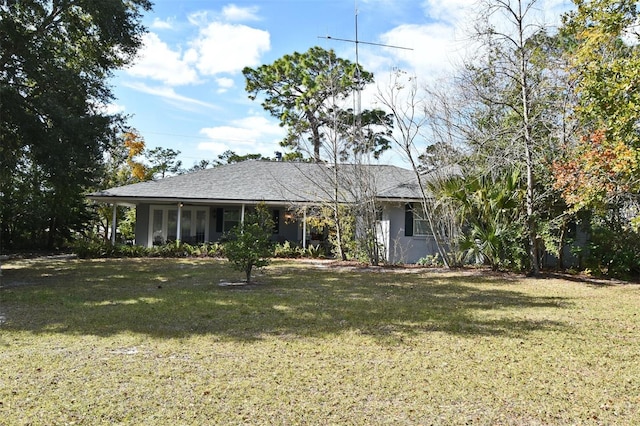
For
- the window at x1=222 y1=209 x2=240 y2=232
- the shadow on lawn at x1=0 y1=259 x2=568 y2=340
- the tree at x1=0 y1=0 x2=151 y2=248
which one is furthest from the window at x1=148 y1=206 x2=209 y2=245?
the shadow on lawn at x1=0 y1=259 x2=568 y2=340

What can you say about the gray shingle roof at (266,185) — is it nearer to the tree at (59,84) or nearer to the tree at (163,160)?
the tree at (59,84)

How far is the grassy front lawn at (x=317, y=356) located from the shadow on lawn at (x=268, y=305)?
0.05 meters

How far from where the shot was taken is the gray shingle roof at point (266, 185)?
58.0 feet

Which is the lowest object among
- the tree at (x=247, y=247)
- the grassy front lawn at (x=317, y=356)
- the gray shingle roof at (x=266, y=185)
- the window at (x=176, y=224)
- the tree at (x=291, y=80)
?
the grassy front lawn at (x=317, y=356)

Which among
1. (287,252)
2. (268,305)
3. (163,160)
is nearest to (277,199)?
(287,252)

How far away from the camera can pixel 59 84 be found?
12.8 m

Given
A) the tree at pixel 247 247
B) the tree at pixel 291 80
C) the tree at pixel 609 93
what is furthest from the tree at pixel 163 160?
the tree at pixel 609 93

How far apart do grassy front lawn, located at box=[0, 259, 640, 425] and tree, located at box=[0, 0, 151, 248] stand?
3898 mm

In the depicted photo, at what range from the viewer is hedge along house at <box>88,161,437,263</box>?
17.6 meters

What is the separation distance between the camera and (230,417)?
3.86m

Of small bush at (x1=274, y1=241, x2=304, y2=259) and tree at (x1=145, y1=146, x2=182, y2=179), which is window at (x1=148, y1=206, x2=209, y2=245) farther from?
tree at (x1=145, y1=146, x2=182, y2=179)

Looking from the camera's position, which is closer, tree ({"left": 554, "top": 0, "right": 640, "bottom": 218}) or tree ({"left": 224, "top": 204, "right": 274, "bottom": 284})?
tree ({"left": 554, "top": 0, "right": 640, "bottom": 218})

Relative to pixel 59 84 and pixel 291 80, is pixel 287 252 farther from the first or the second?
pixel 291 80

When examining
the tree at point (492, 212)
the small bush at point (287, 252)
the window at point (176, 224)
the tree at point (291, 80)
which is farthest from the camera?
the tree at point (291, 80)
